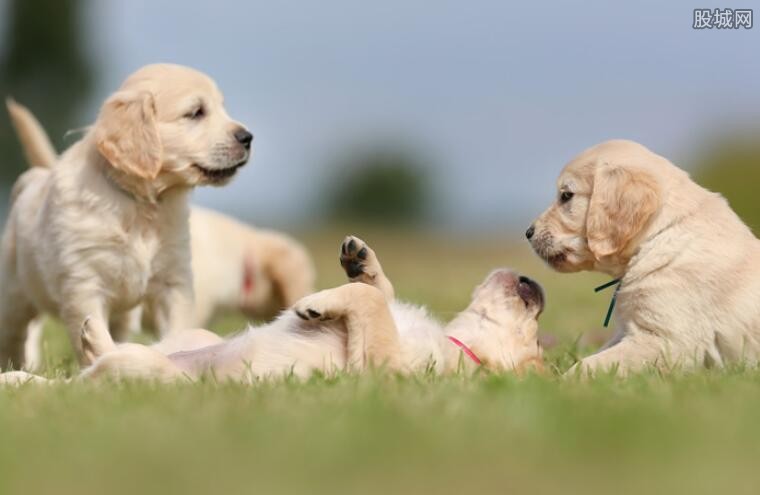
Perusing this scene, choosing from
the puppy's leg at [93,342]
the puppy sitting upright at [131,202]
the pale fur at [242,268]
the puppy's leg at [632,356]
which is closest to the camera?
the puppy's leg at [632,356]

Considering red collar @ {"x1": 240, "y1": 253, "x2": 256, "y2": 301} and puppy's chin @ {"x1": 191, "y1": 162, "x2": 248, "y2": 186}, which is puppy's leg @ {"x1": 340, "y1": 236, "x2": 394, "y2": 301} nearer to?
puppy's chin @ {"x1": 191, "y1": 162, "x2": 248, "y2": 186}

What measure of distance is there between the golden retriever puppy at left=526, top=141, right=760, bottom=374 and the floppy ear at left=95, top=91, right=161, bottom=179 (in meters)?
1.77

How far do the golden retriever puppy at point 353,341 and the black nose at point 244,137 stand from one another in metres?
1.30

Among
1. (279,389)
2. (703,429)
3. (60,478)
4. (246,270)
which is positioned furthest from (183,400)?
(246,270)

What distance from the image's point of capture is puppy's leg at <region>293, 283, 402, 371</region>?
3.44 m

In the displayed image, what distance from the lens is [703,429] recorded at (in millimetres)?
2547

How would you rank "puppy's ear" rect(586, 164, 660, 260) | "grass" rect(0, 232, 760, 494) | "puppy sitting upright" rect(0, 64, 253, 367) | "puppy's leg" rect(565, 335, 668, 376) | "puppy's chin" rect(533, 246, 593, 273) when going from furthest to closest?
"puppy sitting upright" rect(0, 64, 253, 367) < "puppy's chin" rect(533, 246, 593, 273) < "puppy's ear" rect(586, 164, 660, 260) < "puppy's leg" rect(565, 335, 668, 376) < "grass" rect(0, 232, 760, 494)

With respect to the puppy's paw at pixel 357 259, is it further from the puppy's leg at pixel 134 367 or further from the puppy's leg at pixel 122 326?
the puppy's leg at pixel 122 326

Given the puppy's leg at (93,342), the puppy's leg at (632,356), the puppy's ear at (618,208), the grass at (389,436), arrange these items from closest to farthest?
the grass at (389,436), the puppy's leg at (632,356), the puppy's leg at (93,342), the puppy's ear at (618,208)

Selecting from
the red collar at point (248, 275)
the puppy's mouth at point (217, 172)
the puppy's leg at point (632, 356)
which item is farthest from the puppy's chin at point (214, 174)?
the red collar at point (248, 275)

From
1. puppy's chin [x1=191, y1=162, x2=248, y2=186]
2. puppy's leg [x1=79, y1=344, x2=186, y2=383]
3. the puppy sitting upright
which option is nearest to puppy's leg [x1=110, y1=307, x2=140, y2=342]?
the puppy sitting upright

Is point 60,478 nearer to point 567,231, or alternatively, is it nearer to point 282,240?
point 567,231

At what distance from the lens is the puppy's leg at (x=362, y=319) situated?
344cm

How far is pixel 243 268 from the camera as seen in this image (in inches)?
292
